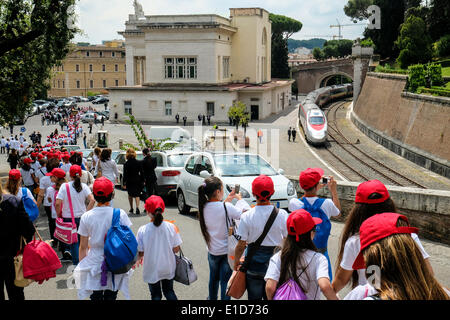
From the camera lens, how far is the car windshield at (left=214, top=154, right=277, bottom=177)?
12.5 m

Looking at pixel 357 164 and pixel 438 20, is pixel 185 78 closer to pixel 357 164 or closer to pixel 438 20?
pixel 438 20

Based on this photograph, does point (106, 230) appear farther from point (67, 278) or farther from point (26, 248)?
point (67, 278)

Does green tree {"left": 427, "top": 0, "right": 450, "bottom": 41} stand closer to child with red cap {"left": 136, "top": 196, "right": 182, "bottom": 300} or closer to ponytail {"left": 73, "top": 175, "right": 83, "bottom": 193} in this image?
ponytail {"left": 73, "top": 175, "right": 83, "bottom": 193}

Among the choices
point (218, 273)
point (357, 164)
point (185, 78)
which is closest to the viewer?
point (218, 273)

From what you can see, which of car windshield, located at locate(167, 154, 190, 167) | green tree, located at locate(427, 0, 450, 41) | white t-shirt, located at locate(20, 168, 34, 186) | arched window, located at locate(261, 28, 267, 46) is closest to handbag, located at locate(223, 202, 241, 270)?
white t-shirt, located at locate(20, 168, 34, 186)

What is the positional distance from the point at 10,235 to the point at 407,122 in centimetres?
3389

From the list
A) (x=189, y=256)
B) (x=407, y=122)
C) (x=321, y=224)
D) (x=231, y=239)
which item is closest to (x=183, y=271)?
(x=231, y=239)

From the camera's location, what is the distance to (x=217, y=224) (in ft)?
21.7

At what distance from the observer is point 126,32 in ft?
210

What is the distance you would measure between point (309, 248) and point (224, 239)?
231 centimetres

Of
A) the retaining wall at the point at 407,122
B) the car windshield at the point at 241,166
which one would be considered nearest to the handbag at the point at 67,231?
the car windshield at the point at 241,166

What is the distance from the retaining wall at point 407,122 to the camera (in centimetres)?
3022

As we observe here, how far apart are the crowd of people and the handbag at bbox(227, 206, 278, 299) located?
0.01 m
